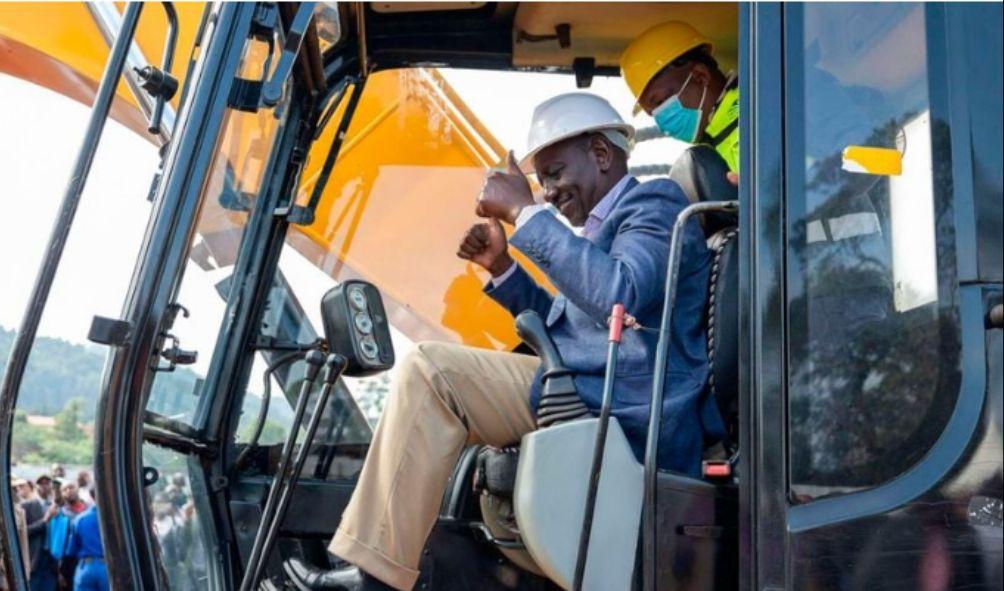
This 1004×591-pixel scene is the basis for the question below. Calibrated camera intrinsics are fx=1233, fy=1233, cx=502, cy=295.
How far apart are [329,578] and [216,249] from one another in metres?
0.84

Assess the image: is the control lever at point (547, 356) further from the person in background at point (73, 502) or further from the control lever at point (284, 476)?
the person in background at point (73, 502)

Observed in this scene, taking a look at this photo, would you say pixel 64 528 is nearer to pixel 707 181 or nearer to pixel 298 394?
pixel 298 394

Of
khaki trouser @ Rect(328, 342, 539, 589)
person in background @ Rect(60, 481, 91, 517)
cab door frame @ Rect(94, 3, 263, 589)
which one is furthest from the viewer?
person in background @ Rect(60, 481, 91, 517)

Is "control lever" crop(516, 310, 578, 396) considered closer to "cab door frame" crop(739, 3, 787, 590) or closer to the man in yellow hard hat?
"cab door frame" crop(739, 3, 787, 590)

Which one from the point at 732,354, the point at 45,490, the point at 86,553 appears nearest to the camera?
the point at 732,354

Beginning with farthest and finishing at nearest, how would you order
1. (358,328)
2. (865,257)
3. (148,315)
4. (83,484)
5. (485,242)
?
(83,484) < (485,242) < (358,328) < (148,315) < (865,257)

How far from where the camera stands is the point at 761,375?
7.04 ft

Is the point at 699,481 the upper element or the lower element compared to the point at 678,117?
lower

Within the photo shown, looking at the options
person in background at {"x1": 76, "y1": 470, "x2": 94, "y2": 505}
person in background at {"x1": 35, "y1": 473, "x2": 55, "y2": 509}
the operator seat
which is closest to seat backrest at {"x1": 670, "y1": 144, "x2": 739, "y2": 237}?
the operator seat

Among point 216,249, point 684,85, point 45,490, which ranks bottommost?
point 45,490

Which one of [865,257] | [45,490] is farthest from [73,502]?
[865,257]

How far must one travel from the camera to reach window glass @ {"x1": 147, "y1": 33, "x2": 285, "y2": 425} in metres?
2.70

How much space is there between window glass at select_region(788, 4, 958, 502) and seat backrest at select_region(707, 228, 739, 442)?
0.42 metres

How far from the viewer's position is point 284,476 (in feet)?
8.85
